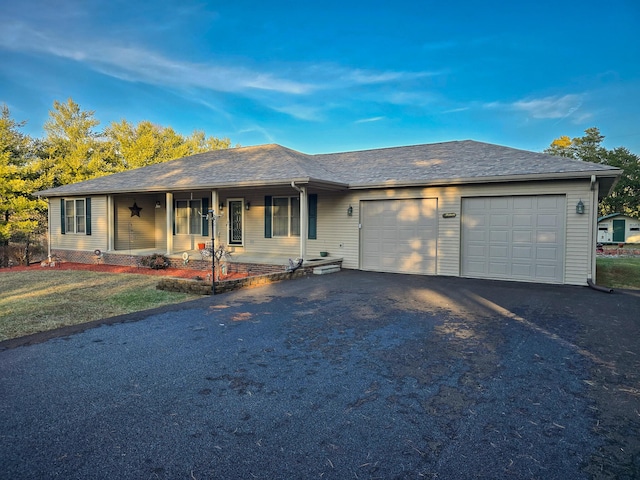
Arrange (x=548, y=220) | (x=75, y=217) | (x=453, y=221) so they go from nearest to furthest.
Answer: (x=548, y=220) < (x=453, y=221) < (x=75, y=217)

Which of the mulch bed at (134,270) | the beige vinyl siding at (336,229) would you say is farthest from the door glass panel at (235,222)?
the beige vinyl siding at (336,229)

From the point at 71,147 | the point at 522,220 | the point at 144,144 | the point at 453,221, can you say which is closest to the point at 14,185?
the point at 71,147

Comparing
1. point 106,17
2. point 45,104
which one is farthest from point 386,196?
point 45,104

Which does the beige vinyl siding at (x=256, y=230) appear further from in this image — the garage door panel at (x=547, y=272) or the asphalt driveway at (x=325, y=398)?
the asphalt driveway at (x=325, y=398)

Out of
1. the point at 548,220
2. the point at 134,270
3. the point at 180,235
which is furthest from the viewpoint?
the point at 180,235

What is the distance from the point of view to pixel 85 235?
14.5 metres

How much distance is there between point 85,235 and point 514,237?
14616 millimetres

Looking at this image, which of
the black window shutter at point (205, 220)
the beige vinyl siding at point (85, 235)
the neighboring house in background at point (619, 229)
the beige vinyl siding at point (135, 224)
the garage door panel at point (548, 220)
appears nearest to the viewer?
the garage door panel at point (548, 220)

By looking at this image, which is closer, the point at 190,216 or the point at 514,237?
the point at 514,237

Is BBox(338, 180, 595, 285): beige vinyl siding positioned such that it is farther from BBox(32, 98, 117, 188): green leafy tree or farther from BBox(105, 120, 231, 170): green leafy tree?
BBox(105, 120, 231, 170): green leafy tree

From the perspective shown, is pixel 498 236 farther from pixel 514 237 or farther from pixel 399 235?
pixel 399 235

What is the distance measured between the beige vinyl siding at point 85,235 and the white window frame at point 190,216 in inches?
96.3

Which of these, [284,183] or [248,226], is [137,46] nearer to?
[248,226]

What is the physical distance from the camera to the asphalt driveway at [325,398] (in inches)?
85.0
